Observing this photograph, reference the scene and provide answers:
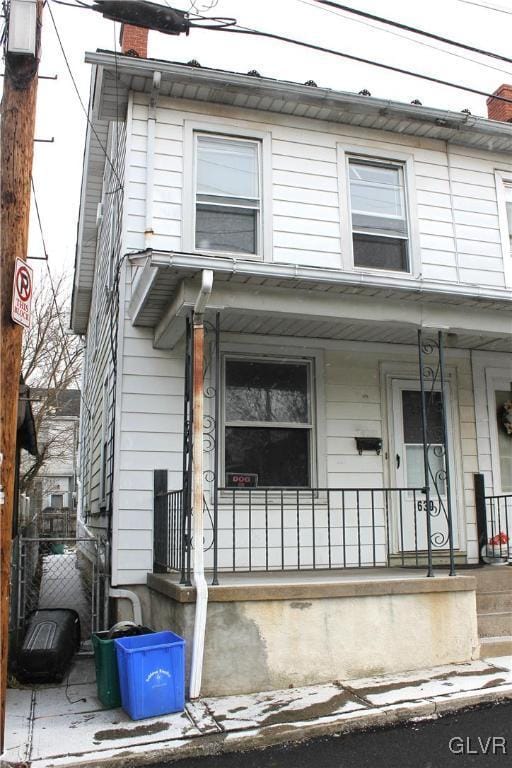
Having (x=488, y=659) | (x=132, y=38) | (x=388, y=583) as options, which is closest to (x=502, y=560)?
(x=488, y=659)

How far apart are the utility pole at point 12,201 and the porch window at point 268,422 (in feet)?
9.72

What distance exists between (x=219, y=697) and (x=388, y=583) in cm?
167

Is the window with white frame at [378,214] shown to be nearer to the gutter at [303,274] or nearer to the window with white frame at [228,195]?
the window with white frame at [228,195]

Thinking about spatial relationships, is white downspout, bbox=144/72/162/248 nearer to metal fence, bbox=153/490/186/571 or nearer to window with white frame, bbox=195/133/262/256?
window with white frame, bbox=195/133/262/256

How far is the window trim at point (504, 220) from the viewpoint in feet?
27.9

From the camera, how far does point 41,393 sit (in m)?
17.0

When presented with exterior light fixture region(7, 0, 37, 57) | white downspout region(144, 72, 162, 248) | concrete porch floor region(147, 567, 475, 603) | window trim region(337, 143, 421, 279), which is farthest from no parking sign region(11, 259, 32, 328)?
window trim region(337, 143, 421, 279)

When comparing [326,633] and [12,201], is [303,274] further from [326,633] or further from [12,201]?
[326,633]

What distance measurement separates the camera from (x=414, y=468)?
766cm

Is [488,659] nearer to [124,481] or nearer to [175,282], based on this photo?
[124,481]

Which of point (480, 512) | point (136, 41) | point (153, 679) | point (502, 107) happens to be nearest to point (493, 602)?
point (480, 512)

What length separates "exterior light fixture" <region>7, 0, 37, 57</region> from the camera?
460 centimetres

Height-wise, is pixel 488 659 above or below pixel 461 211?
below

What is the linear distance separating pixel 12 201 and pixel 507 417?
611 cm
